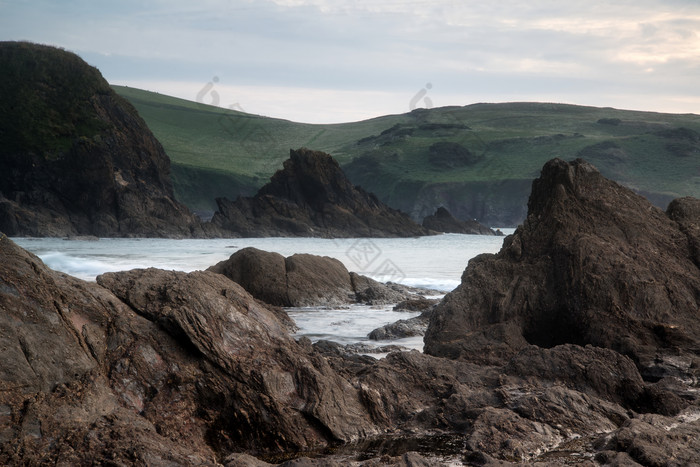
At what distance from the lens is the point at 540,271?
1010 centimetres

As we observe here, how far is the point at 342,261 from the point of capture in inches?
1458

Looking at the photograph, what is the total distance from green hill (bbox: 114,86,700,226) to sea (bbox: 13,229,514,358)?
49.3 meters

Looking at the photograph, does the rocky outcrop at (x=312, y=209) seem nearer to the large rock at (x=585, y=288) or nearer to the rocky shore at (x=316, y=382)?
the large rock at (x=585, y=288)

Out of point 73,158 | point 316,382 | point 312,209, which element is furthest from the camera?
point 312,209

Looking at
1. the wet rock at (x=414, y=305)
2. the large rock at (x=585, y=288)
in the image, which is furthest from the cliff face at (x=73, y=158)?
the large rock at (x=585, y=288)

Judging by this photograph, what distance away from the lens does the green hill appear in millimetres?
109500

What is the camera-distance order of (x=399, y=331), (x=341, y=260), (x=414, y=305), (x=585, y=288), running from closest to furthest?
(x=585, y=288)
(x=399, y=331)
(x=414, y=305)
(x=341, y=260)

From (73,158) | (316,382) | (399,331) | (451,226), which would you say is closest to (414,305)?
(399,331)

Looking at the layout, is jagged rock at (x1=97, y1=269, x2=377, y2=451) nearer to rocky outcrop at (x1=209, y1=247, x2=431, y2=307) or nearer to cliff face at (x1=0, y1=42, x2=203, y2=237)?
rocky outcrop at (x1=209, y1=247, x2=431, y2=307)

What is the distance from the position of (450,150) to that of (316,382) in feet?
407

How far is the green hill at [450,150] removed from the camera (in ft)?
359

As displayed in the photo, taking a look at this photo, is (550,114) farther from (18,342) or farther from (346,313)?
(18,342)

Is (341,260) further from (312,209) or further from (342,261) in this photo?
(312,209)

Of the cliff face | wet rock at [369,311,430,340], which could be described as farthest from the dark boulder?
wet rock at [369,311,430,340]
